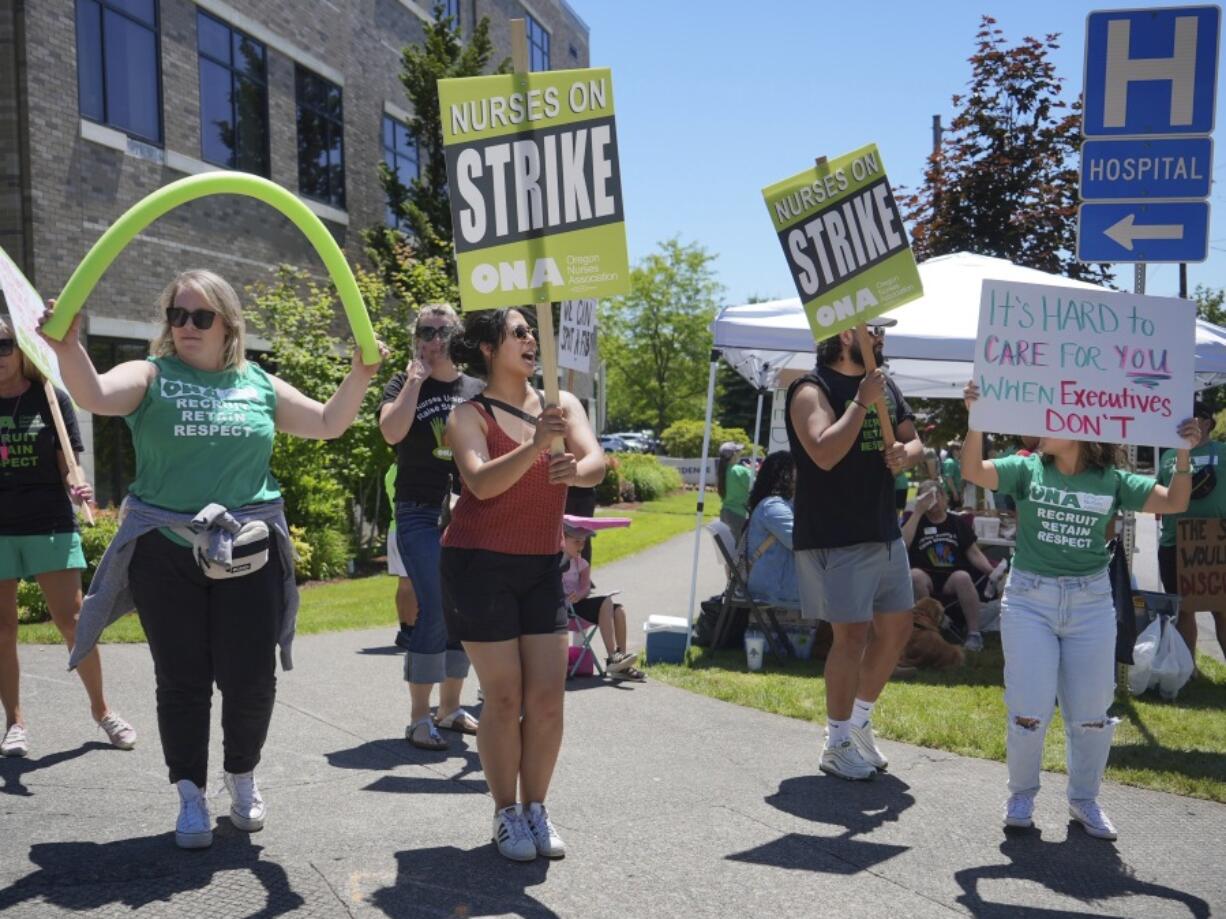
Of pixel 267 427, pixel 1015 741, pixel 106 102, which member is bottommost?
pixel 1015 741

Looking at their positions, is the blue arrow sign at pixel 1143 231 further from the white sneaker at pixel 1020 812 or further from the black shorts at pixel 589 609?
the black shorts at pixel 589 609

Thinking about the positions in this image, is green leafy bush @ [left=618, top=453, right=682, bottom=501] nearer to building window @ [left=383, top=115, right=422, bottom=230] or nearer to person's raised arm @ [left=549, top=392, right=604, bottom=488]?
building window @ [left=383, top=115, right=422, bottom=230]

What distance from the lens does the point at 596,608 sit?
781 centimetres

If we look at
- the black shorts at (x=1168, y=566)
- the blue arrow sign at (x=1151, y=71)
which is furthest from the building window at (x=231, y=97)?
the black shorts at (x=1168, y=566)

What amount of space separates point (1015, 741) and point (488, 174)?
2.98m

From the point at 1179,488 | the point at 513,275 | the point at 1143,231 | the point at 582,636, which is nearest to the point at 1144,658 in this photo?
the point at 1143,231

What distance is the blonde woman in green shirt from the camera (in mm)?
4422

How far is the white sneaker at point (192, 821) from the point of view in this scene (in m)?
4.03

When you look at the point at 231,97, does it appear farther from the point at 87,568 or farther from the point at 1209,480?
the point at 1209,480

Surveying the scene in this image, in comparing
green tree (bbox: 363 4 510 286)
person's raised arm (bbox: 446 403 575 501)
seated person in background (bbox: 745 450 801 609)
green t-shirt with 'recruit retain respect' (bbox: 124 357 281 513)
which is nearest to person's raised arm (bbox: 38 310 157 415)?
green t-shirt with 'recruit retain respect' (bbox: 124 357 281 513)

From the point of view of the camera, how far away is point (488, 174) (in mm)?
4027

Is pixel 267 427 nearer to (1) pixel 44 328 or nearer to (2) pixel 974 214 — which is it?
(1) pixel 44 328

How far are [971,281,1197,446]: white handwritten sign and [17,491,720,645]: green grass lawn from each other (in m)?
5.85

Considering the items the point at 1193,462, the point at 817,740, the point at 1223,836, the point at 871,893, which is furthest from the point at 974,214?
the point at 871,893
